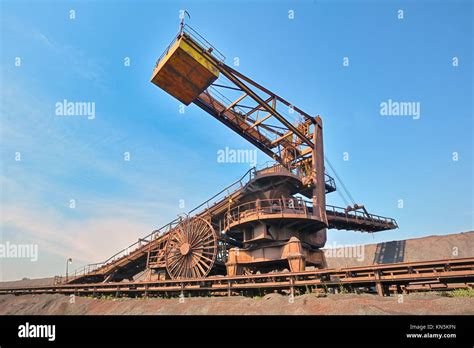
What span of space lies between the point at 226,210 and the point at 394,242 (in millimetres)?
20133

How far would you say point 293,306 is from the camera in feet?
35.0

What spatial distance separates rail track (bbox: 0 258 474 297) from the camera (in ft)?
35.7

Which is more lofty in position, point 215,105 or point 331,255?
point 215,105

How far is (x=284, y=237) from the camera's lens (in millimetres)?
18328

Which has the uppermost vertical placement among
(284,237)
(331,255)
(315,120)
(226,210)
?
(315,120)

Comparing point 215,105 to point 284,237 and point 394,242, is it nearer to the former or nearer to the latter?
point 284,237

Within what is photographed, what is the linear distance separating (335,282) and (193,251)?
10.5 m

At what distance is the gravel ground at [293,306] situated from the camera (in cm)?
840

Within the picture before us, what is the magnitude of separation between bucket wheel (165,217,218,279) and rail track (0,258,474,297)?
185 cm

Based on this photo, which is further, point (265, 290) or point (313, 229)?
point (313, 229)

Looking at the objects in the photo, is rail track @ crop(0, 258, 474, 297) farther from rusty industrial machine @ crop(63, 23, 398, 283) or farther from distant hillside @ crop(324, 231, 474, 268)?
distant hillside @ crop(324, 231, 474, 268)

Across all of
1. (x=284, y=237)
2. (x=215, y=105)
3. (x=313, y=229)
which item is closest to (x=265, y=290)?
(x=284, y=237)

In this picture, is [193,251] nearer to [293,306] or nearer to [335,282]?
[335,282]

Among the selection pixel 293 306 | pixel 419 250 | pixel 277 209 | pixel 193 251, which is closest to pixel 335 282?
pixel 293 306
